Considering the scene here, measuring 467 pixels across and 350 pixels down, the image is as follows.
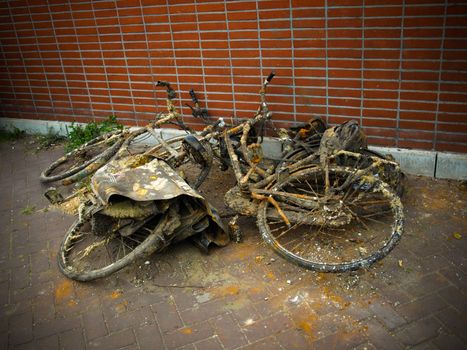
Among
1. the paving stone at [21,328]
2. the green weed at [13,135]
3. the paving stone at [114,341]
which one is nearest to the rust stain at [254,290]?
the paving stone at [114,341]

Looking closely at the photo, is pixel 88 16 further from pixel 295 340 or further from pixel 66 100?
pixel 295 340

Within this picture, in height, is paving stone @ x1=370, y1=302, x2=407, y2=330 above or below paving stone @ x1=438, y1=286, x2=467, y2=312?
below

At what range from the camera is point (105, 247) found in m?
4.71

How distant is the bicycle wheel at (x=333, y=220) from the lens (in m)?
4.00

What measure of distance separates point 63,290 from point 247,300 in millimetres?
1738

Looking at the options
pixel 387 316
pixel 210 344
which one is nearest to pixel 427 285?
pixel 387 316

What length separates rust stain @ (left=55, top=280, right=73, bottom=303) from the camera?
4.11 metres

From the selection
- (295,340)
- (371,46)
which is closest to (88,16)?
(371,46)

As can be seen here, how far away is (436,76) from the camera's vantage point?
486cm

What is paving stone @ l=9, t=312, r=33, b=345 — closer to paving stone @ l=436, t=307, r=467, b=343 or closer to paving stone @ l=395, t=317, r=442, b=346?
paving stone @ l=395, t=317, r=442, b=346

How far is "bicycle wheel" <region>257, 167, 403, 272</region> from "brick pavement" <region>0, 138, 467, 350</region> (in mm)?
209

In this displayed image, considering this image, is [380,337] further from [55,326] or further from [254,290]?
[55,326]

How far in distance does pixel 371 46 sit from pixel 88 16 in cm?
409

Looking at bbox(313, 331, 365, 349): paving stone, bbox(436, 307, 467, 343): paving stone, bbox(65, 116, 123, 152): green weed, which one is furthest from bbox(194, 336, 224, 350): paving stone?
bbox(65, 116, 123, 152): green weed
